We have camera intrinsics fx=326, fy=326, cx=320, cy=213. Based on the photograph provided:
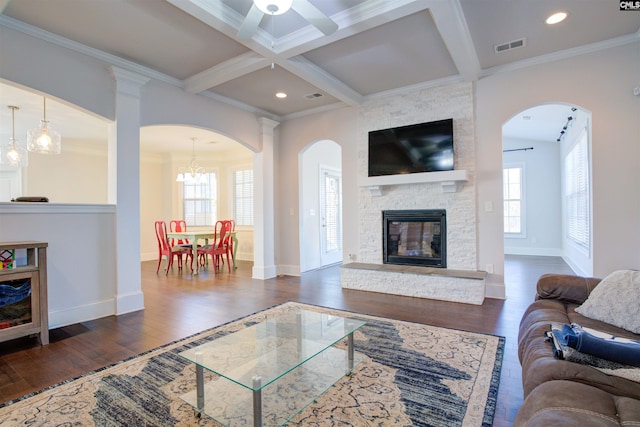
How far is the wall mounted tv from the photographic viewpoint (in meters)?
4.40

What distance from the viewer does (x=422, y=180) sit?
4496 mm

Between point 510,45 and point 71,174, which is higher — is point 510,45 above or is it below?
above

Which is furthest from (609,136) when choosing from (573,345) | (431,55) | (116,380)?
(116,380)

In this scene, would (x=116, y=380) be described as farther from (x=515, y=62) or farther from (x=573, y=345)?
(x=515, y=62)

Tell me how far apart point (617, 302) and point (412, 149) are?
3109 mm

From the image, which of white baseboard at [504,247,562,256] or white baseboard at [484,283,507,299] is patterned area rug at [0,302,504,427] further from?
white baseboard at [504,247,562,256]

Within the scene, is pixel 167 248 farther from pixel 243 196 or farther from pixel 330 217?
pixel 330 217

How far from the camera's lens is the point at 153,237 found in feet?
28.0

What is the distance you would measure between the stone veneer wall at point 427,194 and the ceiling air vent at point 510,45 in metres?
0.70

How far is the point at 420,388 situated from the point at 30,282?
3312 millimetres

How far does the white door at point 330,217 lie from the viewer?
6968 millimetres

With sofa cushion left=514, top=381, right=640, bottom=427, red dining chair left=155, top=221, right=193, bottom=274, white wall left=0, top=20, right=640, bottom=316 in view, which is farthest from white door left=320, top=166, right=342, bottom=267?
sofa cushion left=514, top=381, right=640, bottom=427

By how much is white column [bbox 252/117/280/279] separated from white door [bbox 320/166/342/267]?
4.61ft

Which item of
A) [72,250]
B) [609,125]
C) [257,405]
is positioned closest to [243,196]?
[72,250]
